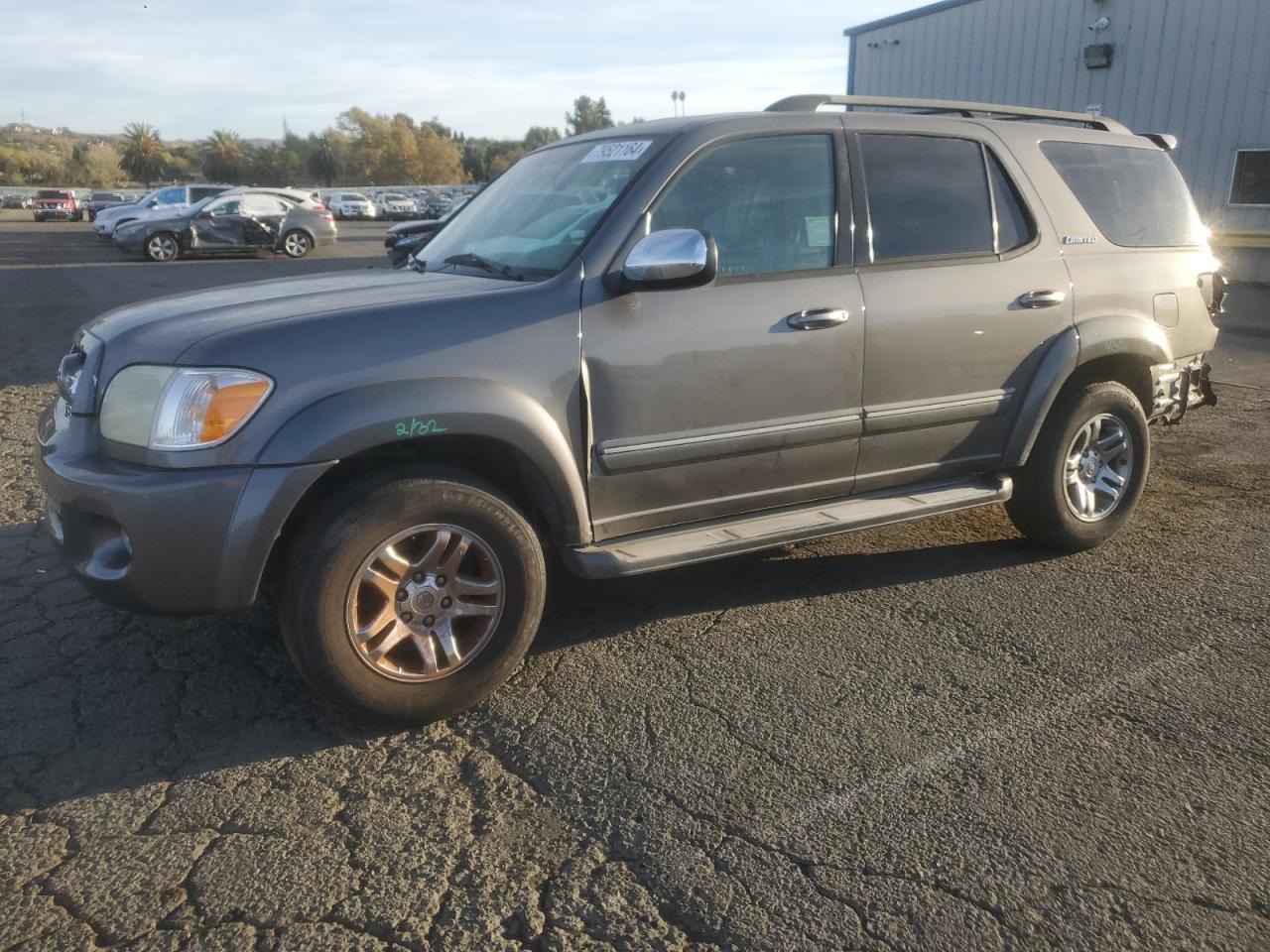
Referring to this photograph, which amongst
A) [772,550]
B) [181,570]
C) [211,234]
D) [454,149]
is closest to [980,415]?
[772,550]

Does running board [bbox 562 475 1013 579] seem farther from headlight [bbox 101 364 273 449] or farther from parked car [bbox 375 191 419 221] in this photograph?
parked car [bbox 375 191 419 221]

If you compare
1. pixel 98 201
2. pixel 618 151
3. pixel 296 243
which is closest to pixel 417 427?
pixel 618 151

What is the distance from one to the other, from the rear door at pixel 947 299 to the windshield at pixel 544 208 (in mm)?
977

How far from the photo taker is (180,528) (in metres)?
2.95

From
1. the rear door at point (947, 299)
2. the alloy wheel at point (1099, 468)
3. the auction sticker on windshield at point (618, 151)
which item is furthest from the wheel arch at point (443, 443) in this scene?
the alloy wheel at point (1099, 468)

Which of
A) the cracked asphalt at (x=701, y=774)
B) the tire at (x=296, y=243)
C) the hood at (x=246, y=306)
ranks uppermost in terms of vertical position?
the hood at (x=246, y=306)

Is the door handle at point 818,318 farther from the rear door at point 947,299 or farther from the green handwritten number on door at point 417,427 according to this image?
the green handwritten number on door at point 417,427

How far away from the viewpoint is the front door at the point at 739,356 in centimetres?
354

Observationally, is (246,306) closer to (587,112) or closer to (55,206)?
(55,206)

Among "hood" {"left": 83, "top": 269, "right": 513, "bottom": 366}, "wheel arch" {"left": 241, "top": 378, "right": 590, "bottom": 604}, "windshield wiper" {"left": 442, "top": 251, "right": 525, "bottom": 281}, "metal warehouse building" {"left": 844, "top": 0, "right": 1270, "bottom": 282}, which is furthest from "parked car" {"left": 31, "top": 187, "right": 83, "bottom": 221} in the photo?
"wheel arch" {"left": 241, "top": 378, "right": 590, "bottom": 604}

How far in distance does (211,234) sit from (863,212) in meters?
20.9

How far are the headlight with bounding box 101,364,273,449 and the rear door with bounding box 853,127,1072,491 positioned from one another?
224 centimetres

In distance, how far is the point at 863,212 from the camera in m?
4.08

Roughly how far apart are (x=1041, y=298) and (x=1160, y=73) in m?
14.7
